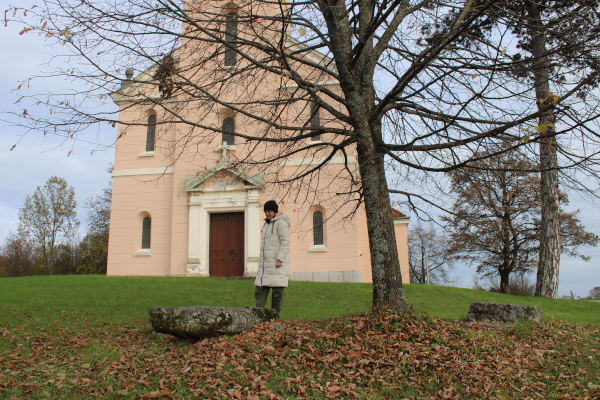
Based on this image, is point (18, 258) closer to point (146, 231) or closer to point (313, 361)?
point (146, 231)

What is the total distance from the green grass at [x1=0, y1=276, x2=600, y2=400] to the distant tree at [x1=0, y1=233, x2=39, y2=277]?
101 ft

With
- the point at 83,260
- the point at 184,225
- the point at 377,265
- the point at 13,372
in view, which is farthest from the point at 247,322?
the point at 83,260

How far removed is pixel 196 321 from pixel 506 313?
502 cm

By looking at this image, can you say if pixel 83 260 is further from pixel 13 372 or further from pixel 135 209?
pixel 13 372

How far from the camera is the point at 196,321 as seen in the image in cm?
575

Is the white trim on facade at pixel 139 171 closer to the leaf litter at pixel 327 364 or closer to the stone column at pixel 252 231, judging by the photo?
the stone column at pixel 252 231

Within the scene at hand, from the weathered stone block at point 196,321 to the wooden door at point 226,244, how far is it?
448 inches

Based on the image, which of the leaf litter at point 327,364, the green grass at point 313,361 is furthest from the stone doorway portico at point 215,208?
the leaf litter at point 327,364

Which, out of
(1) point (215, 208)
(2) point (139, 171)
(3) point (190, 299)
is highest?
(2) point (139, 171)

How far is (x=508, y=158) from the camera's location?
738cm

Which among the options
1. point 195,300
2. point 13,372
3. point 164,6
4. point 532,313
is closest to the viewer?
point 13,372

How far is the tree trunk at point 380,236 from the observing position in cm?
599

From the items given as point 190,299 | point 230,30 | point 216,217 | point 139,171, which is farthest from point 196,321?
point 139,171

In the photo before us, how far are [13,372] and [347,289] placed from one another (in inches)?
403
